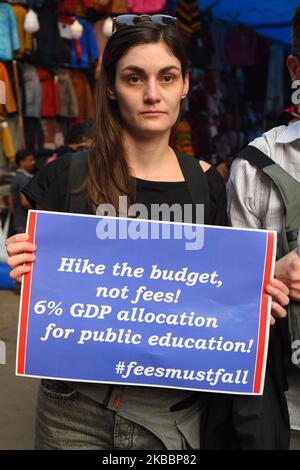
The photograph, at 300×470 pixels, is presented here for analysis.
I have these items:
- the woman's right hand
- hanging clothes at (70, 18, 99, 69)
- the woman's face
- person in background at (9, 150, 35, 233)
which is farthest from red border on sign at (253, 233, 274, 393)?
hanging clothes at (70, 18, 99, 69)

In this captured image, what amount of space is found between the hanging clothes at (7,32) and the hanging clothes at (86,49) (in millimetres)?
987

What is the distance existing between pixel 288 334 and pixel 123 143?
0.72 meters

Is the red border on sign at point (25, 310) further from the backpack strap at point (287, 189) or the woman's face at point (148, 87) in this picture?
the backpack strap at point (287, 189)

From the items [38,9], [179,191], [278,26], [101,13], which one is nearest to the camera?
[179,191]

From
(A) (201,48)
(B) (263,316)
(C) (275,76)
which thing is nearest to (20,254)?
(B) (263,316)

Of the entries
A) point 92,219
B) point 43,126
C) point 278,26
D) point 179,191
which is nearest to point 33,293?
point 92,219

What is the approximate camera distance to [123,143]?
71.7 inches

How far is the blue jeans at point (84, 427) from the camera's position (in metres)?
1.71

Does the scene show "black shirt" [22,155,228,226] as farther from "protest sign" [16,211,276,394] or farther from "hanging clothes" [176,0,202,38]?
"hanging clothes" [176,0,202,38]

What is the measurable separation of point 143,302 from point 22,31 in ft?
19.9

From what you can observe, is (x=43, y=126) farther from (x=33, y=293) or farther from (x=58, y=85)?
(x=33, y=293)

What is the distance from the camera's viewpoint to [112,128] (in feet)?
5.95

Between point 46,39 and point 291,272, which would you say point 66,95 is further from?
point 291,272

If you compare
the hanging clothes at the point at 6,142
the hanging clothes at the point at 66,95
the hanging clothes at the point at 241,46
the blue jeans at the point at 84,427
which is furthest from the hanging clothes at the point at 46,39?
the blue jeans at the point at 84,427
